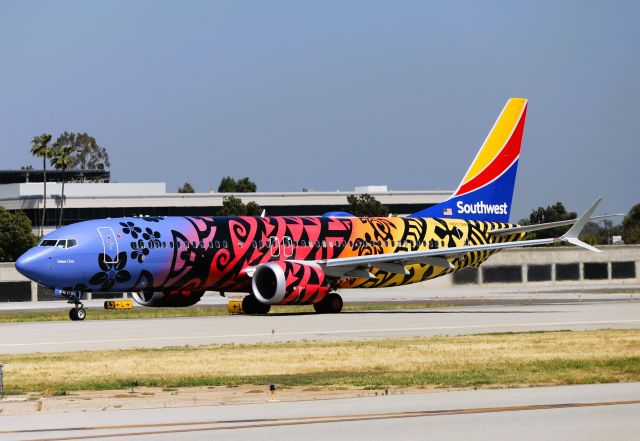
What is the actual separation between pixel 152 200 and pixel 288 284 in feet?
304

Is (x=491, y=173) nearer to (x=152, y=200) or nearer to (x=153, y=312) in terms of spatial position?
(x=153, y=312)

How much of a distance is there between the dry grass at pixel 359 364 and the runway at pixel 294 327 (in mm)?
2890

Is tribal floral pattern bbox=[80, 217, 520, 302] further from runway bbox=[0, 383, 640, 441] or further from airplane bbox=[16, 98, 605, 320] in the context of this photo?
runway bbox=[0, 383, 640, 441]

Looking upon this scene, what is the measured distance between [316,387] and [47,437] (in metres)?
6.94

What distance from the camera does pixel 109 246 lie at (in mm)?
46156

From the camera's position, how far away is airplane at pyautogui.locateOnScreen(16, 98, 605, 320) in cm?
4622

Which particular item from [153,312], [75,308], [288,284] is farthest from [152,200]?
[288,284]

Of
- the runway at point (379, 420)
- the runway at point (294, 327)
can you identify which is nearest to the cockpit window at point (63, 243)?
the runway at point (294, 327)

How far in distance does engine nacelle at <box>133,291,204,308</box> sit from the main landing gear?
5072 millimetres

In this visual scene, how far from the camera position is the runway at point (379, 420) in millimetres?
15727

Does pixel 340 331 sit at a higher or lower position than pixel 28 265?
lower

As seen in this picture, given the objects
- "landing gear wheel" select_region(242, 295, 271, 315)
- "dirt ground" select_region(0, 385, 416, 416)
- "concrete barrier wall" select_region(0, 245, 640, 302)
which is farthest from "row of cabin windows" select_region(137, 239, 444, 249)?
"dirt ground" select_region(0, 385, 416, 416)

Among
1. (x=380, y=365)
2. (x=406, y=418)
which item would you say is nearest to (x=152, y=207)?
(x=380, y=365)

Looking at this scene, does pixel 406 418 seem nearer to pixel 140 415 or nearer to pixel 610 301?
pixel 140 415
